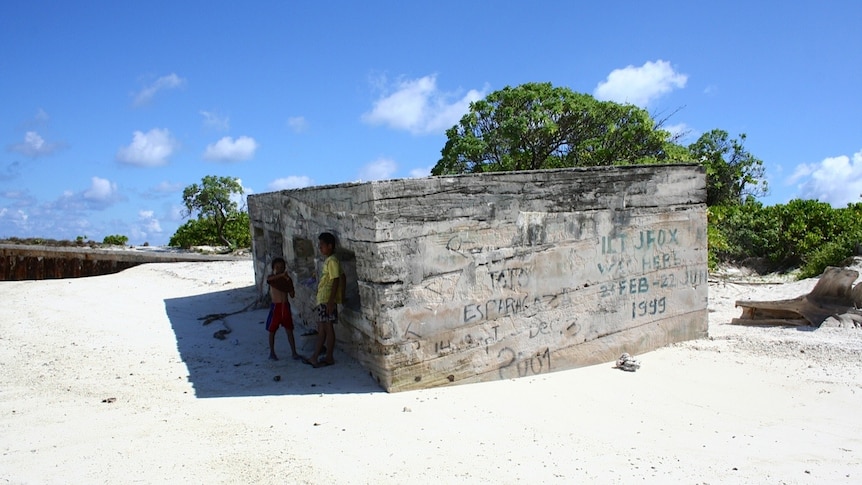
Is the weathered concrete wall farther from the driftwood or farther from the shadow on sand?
the driftwood

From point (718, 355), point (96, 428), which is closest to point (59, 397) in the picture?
point (96, 428)

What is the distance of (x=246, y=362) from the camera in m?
6.52

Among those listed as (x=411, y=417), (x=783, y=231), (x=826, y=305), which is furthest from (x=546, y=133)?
(x=411, y=417)

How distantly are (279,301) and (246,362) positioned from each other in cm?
74

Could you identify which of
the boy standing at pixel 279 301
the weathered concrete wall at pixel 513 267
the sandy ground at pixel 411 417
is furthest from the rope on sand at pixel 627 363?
the boy standing at pixel 279 301

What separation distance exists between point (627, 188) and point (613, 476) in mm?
3365

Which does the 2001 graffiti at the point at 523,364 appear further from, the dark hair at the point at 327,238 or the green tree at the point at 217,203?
the green tree at the point at 217,203

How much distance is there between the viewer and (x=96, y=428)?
190 inches

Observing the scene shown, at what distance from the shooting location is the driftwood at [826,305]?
7.97 meters

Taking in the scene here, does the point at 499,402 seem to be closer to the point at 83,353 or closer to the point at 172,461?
the point at 172,461

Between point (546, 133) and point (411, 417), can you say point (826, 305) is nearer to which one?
point (411, 417)

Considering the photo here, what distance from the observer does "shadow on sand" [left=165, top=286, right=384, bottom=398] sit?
5617 mm

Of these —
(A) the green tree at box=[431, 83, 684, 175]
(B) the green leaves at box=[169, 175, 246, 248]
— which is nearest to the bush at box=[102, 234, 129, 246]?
(B) the green leaves at box=[169, 175, 246, 248]

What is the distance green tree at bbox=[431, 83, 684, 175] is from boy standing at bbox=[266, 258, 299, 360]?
31.4 feet
